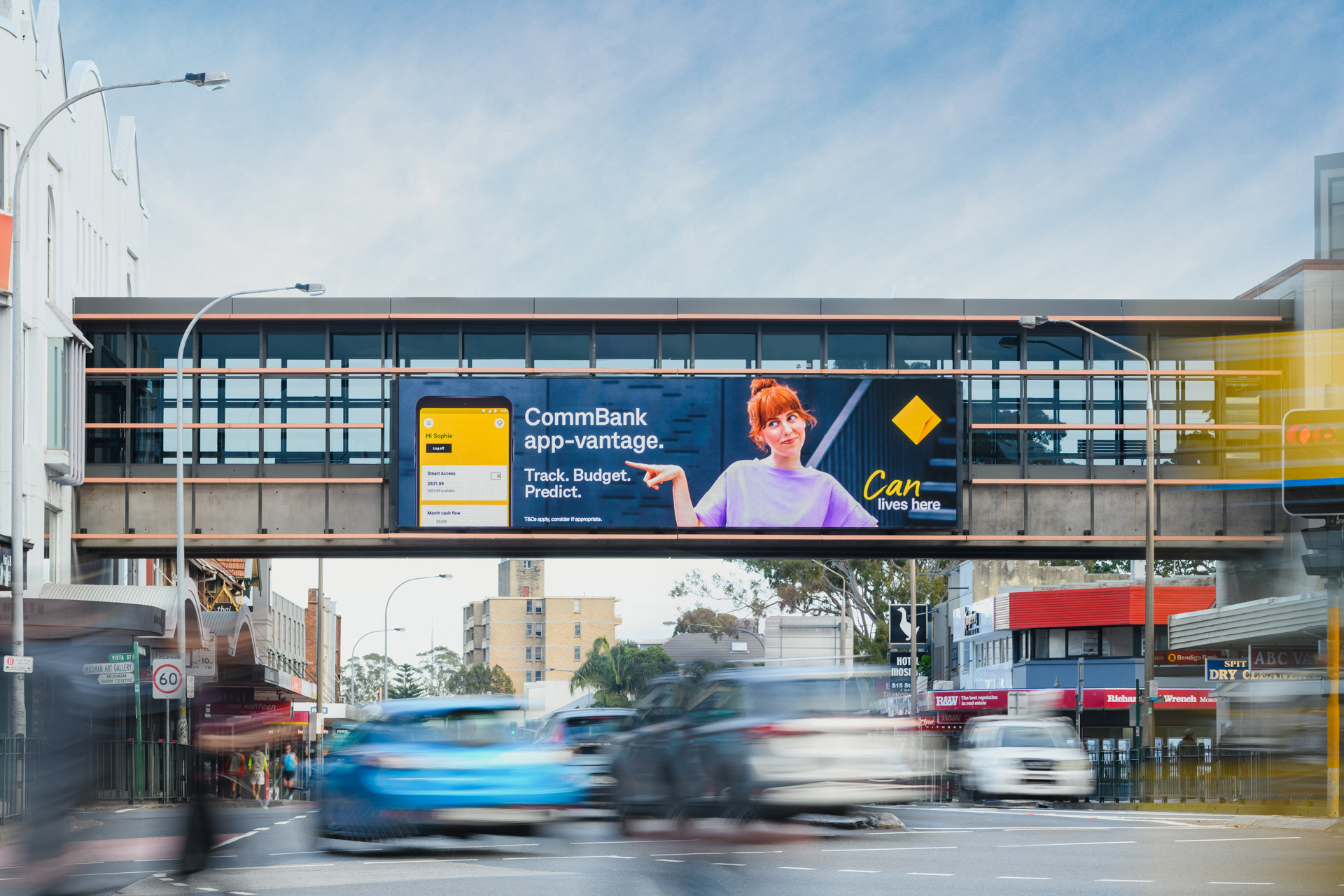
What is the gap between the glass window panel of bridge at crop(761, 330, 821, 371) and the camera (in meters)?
36.4

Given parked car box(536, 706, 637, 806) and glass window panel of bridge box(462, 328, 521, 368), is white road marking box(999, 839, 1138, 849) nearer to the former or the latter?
parked car box(536, 706, 637, 806)

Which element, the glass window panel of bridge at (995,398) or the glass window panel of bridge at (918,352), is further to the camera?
the glass window panel of bridge at (918,352)

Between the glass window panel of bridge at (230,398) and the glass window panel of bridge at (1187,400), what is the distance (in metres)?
21.0

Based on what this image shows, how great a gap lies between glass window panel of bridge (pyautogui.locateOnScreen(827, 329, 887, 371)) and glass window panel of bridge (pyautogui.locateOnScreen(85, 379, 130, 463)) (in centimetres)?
1638

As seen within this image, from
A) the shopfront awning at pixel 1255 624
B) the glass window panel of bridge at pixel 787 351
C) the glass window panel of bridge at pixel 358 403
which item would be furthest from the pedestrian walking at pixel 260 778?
the shopfront awning at pixel 1255 624

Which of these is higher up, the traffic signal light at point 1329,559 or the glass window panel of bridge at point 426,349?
the glass window panel of bridge at point 426,349

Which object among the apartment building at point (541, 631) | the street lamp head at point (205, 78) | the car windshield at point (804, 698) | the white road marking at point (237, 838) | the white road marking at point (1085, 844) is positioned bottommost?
the apartment building at point (541, 631)

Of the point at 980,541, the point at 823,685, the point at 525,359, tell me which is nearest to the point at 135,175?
the point at 525,359

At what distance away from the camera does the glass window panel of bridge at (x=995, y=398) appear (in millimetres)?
36250

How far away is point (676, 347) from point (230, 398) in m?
10.4

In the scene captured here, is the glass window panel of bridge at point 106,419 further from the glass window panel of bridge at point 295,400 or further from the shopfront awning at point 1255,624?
the shopfront awning at point 1255,624

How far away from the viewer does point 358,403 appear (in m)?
36.1

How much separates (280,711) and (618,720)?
1428 cm

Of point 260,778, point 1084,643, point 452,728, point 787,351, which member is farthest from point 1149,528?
point 1084,643
